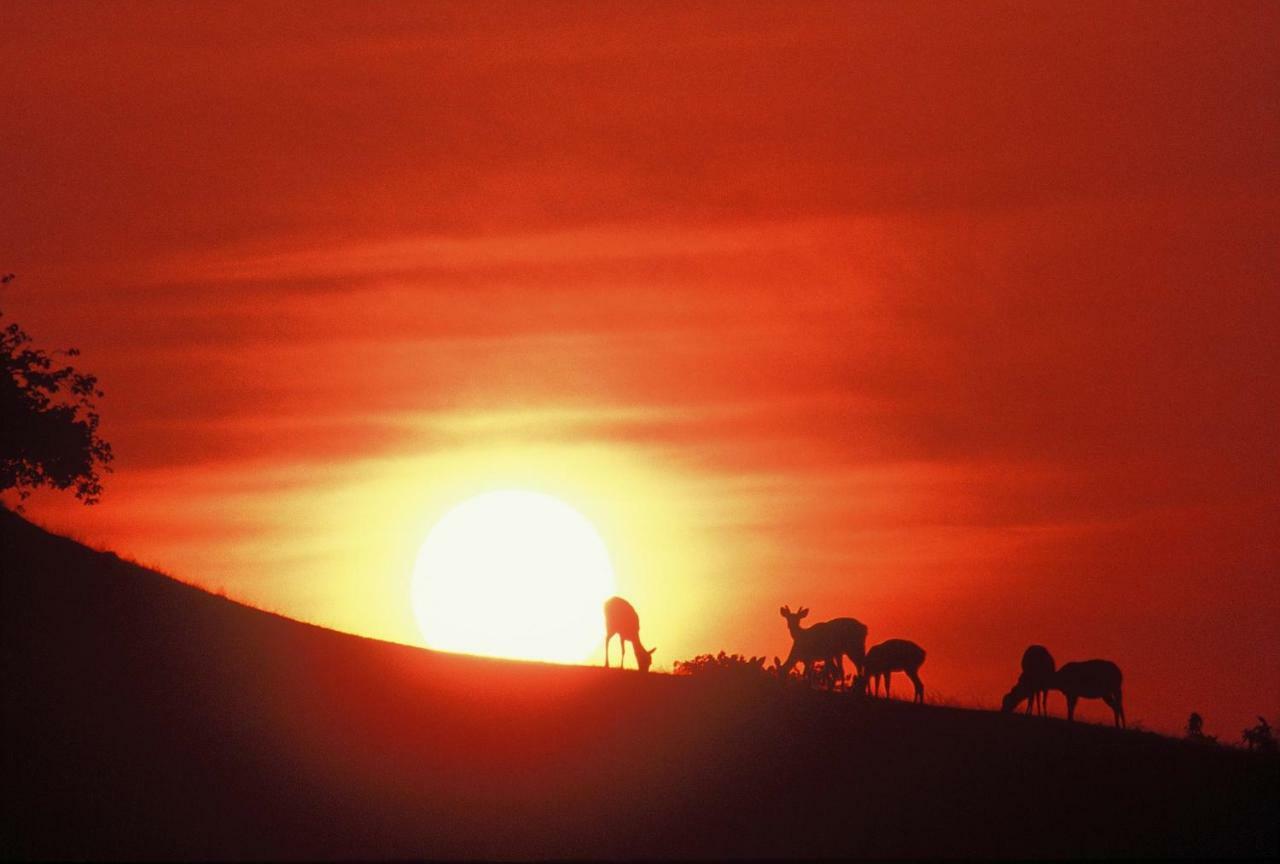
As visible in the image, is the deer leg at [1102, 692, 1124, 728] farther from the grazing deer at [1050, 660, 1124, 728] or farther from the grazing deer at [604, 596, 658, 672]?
the grazing deer at [604, 596, 658, 672]

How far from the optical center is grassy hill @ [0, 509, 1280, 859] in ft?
102

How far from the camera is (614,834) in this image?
101 ft

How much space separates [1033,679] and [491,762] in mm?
17385

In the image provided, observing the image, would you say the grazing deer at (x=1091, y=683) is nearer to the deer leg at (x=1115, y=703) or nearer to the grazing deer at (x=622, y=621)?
the deer leg at (x=1115, y=703)

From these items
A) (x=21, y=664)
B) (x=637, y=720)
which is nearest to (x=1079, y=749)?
(x=637, y=720)

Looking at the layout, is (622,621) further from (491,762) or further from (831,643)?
(491,762)

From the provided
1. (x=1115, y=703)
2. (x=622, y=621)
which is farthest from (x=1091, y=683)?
(x=622, y=621)

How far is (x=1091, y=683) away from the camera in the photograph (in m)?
→ 46.5

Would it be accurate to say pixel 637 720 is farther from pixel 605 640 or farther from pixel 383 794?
pixel 605 640

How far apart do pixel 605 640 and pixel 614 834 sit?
20.2 meters

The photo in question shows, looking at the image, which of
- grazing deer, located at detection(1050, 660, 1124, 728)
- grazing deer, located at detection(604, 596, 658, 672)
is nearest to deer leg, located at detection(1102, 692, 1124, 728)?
grazing deer, located at detection(1050, 660, 1124, 728)

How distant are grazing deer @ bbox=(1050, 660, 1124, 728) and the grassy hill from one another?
13.5ft

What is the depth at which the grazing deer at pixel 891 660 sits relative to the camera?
48.0 metres

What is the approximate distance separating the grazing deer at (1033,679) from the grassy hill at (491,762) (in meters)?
4.21
